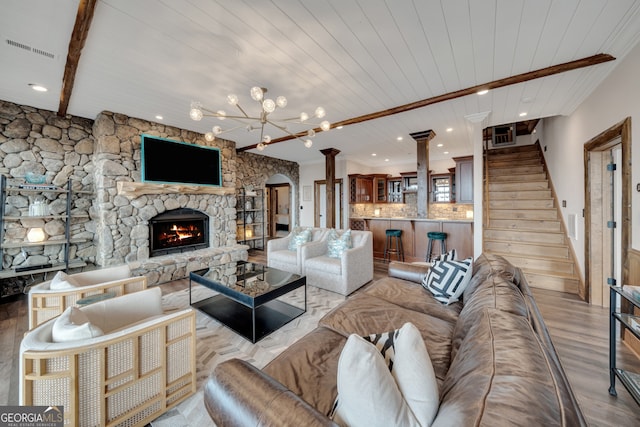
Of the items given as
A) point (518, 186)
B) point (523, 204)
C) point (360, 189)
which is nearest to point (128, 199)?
point (360, 189)

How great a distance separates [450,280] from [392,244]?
3.40 metres

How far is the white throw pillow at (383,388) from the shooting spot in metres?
0.73

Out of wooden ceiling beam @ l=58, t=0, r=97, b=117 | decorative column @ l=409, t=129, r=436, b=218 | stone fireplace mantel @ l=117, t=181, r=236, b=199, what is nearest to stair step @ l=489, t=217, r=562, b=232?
decorative column @ l=409, t=129, r=436, b=218

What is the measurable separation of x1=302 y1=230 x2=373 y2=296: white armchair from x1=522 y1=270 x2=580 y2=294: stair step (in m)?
2.49

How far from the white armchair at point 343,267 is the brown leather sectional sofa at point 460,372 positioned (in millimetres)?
1478

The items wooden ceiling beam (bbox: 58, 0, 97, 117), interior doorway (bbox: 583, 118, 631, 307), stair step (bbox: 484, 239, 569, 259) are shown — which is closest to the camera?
wooden ceiling beam (bbox: 58, 0, 97, 117)

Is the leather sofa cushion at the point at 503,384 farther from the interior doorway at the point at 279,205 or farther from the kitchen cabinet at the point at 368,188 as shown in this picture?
the interior doorway at the point at 279,205

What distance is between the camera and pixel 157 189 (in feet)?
13.1

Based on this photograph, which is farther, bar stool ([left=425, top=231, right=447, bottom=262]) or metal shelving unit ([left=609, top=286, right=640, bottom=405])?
bar stool ([left=425, top=231, right=447, bottom=262])

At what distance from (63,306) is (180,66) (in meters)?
2.45

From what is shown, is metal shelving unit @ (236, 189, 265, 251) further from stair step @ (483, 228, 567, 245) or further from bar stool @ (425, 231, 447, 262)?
stair step @ (483, 228, 567, 245)

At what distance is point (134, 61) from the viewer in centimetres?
235

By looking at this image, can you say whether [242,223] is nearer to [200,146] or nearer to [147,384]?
[200,146]

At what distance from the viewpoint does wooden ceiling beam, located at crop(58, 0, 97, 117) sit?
5.55 feet
